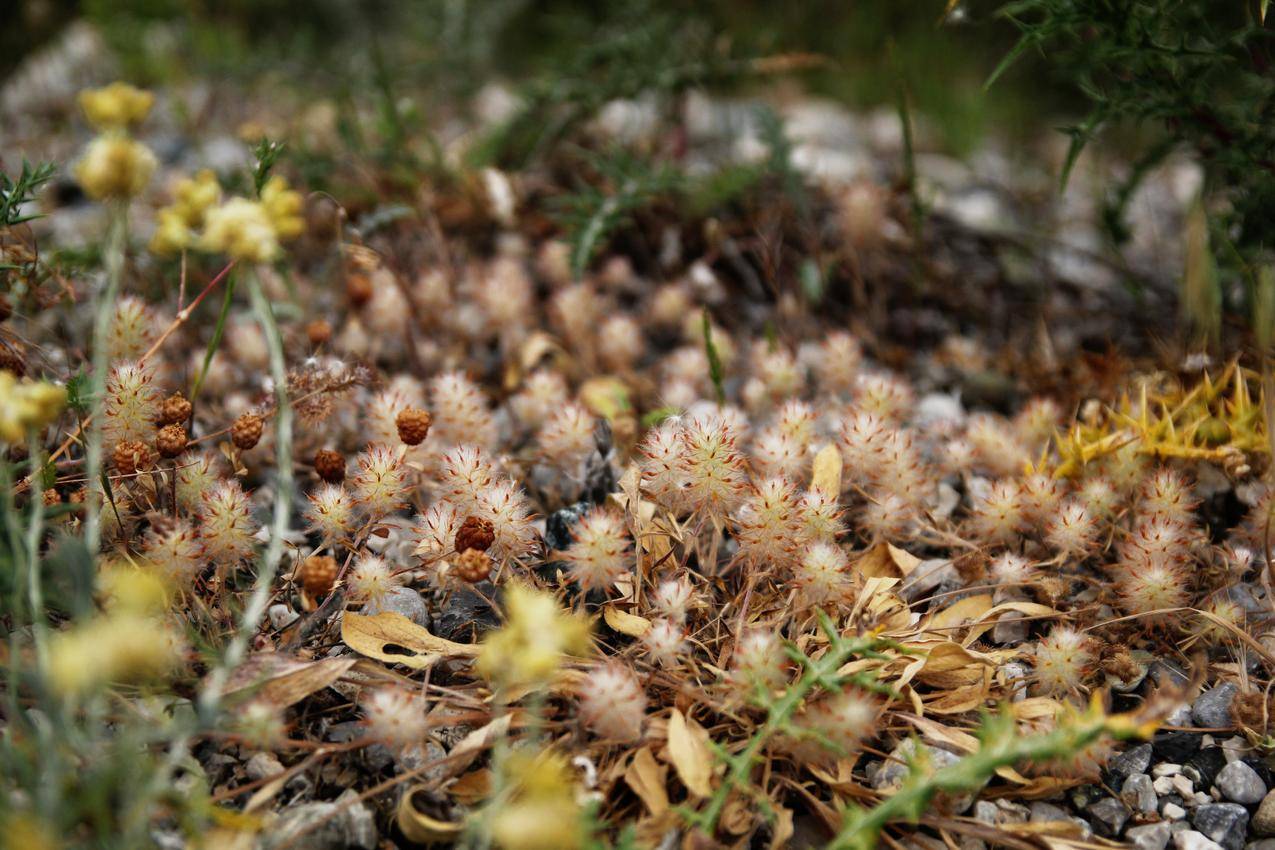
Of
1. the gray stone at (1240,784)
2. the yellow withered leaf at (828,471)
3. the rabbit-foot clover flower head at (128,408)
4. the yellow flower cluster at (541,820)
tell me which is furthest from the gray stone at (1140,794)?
the rabbit-foot clover flower head at (128,408)

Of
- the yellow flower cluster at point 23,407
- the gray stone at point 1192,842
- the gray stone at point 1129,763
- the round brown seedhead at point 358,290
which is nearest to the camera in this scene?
the yellow flower cluster at point 23,407

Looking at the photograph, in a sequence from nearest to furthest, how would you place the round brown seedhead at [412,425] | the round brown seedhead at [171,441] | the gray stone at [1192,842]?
the gray stone at [1192,842] < the round brown seedhead at [171,441] < the round brown seedhead at [412,425]

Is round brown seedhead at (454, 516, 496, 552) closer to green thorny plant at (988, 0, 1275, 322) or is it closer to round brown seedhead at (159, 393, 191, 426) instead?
round brown seedhead at (159, 393, 191, 426)

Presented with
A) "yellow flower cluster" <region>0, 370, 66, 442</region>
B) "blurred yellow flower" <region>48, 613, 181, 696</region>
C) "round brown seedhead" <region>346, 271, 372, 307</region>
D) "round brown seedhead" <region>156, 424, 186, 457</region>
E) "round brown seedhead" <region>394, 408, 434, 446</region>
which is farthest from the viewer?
"round brown seedhead" <region>346, 271, 372, 307</region>

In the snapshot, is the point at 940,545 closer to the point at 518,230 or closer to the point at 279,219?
the point at 279,219

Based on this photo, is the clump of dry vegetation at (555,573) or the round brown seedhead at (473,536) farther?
the round brown seedhead at (473,536)

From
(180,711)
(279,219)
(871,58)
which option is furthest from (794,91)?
(180,711)

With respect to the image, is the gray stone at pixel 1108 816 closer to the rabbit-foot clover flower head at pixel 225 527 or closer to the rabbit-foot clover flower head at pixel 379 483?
the rabbit-foot clover flower head at pixel 379 483

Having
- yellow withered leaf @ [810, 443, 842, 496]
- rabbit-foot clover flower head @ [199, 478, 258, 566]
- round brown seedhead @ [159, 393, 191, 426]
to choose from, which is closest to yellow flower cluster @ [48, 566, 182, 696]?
rabbit-foot clover flower head @ [199, 478, 258, 566]
